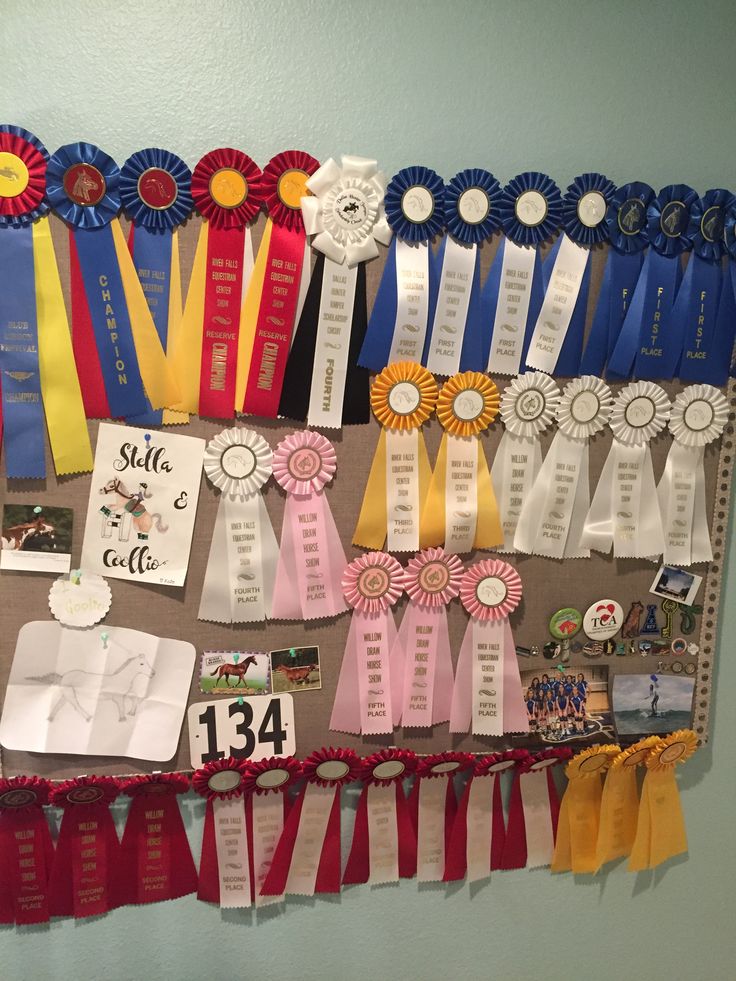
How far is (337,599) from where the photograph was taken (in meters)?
1.04

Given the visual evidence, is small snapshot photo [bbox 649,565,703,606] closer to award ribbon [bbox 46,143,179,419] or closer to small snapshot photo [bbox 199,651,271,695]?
small snapshot photo [bbox 199,651,271,695]

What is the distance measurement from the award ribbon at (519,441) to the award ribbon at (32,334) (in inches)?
23.1

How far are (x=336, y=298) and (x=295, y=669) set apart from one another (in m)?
0.54

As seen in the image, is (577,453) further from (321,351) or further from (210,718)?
(210,718)

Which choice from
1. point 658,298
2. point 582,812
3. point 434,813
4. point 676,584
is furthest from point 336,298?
point 582,812

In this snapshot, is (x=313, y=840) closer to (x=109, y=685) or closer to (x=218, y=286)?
(x=109, y=685)

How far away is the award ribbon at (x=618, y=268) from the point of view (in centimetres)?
101

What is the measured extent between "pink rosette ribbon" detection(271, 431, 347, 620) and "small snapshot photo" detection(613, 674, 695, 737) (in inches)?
19.1

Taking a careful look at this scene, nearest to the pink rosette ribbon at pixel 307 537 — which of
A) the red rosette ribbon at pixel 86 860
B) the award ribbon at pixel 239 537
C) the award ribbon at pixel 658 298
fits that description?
the award ribbon at pixel 239 537

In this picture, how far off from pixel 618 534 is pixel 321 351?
1.77ft

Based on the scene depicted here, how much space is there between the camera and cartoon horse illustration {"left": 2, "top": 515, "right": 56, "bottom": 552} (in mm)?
945

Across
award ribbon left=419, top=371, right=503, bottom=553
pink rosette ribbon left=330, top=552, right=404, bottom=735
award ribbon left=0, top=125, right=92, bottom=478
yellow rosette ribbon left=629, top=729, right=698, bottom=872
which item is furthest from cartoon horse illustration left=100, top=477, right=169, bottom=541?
yellow rosette ribbon left=629, top=729, right=698, bottom=872

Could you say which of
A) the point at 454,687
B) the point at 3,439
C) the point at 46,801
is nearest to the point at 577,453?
the point at 454,687

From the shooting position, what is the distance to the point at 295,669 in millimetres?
1040
